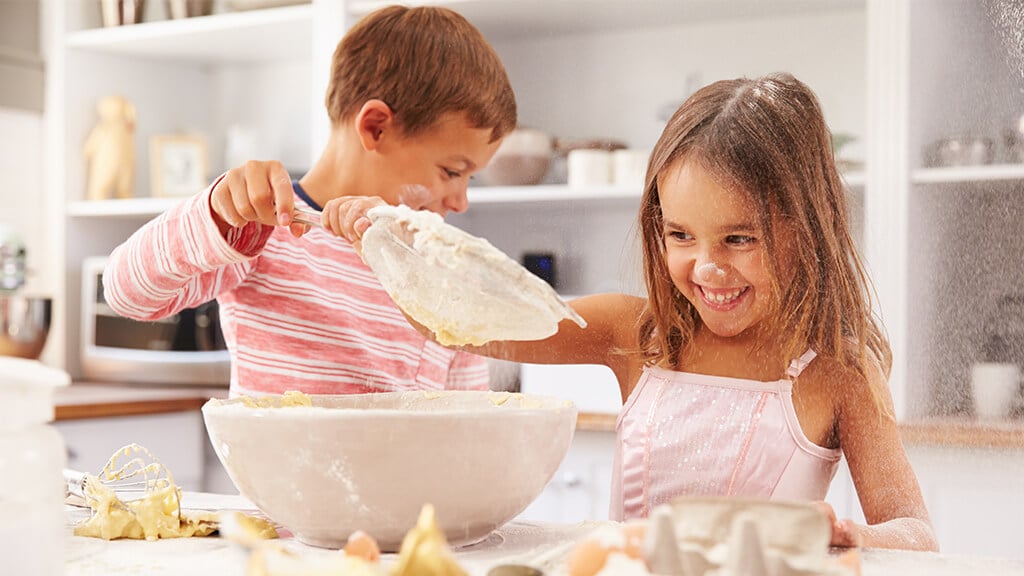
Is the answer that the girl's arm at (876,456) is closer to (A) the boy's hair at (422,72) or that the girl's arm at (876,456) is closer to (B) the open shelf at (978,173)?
(B) the open shelf at (978,173)

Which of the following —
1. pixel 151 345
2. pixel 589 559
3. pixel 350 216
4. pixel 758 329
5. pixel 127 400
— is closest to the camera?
pixel 589 559

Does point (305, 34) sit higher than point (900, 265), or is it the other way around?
point (305, 34)

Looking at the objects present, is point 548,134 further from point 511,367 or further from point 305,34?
point 305,34

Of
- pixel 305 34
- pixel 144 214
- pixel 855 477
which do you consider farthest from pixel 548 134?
pixel 144 214

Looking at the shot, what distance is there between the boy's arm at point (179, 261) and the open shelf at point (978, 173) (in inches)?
23.3

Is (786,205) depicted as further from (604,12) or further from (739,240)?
(604,12)

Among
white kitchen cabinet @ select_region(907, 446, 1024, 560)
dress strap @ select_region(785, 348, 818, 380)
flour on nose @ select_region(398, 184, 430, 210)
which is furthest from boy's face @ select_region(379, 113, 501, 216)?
white kitchen cabinet @ select_region(907, 446, 1024, 560)

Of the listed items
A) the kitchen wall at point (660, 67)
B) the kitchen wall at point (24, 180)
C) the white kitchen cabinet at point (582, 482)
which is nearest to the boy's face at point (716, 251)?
the kitchen wall at point (660, 67)

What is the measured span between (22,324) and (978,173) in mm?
1584

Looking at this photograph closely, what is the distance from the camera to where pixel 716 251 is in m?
0.79

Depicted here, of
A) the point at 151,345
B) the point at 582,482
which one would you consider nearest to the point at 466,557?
the point at 582,482

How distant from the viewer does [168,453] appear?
5.95ft

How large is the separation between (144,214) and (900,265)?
160cm

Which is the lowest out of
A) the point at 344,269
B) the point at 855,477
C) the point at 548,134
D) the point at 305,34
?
the point at 855,477
